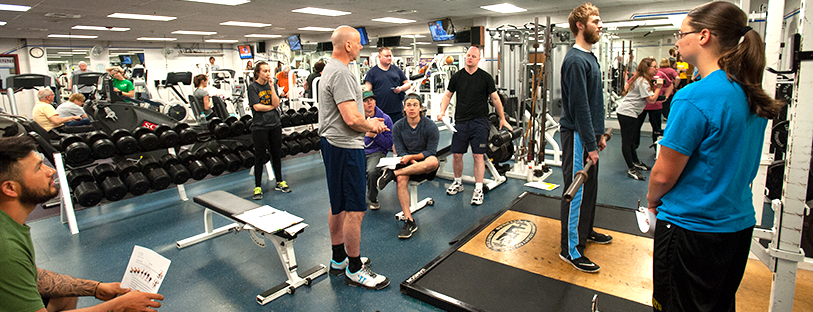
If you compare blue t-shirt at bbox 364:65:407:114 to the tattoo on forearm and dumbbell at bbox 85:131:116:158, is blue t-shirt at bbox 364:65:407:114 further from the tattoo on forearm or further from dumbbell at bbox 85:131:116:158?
the tattoo on forearm

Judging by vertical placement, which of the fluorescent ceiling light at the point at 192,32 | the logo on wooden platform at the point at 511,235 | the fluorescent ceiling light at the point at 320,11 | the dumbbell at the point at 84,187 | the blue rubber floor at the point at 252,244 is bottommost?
the blue rubber floor at the point at 252,244

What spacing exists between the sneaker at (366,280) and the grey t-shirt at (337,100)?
2.37 ft

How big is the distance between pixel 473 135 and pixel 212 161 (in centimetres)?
252

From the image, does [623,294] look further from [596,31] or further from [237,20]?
[237,20]

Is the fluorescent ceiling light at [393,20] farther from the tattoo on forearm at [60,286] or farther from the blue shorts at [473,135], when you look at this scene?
the tattoo on forearm at [60,286]

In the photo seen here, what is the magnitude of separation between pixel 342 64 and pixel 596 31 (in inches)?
50.7

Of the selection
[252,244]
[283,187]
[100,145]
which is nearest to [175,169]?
[100,145]

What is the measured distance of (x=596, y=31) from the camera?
2064 mm

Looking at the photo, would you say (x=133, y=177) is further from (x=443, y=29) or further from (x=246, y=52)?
(x=246, y=52)

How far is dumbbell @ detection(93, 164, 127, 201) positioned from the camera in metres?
3.37

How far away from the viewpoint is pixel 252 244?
2.98 m

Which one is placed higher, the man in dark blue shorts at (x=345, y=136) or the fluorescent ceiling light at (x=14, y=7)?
the fluorescent ceiling light at (x=14, y=7)

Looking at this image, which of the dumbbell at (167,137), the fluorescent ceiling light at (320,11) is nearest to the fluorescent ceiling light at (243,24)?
the fluorescent ceiling light at (320,11)

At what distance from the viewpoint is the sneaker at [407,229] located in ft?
9.81
